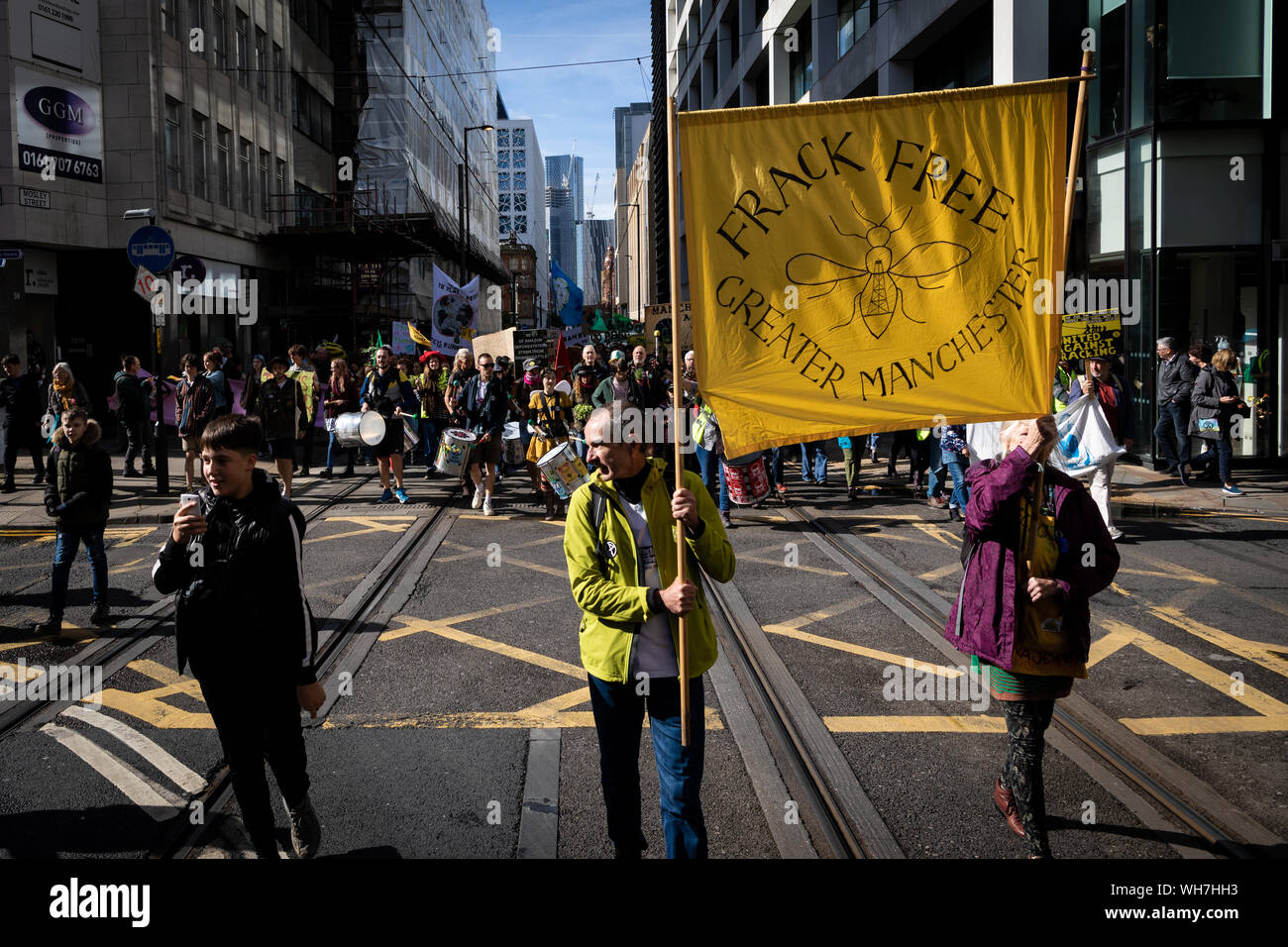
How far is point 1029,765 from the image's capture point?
154 inches

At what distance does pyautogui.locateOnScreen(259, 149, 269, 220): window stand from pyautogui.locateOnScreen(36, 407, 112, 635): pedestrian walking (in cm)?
2646

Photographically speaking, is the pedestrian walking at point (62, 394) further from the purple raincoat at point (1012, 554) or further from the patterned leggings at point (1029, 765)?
the patterned leggings at point (1029, 765)

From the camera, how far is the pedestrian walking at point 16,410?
14.3 meters

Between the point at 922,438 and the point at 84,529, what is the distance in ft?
32.1

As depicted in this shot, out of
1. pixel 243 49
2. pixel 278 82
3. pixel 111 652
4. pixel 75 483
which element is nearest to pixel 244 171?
pixel 243 49

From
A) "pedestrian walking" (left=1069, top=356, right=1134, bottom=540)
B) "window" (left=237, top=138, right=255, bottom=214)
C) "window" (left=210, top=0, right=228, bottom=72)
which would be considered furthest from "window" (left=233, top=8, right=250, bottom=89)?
"pedestrian walking" (left=1069, top=356, right=1134, bottom=540)

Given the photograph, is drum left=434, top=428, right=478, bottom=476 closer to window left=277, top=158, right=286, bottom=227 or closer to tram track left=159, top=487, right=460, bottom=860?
tram track left=159, top=487, right=460, bottom=860

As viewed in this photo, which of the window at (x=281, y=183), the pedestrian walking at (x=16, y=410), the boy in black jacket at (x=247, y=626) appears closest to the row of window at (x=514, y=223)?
the window at (x=281, y=183)

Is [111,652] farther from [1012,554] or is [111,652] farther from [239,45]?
[239,45]

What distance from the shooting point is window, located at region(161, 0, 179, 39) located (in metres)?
24.4

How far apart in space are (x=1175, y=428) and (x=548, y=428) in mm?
8549

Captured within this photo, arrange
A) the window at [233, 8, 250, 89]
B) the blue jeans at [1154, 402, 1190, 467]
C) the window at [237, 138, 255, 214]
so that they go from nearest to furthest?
the blue jeans at [1154, 402, 1190, 467], the window at [233, 8, 250, 89], the window at [237, 138, 255, 214]
